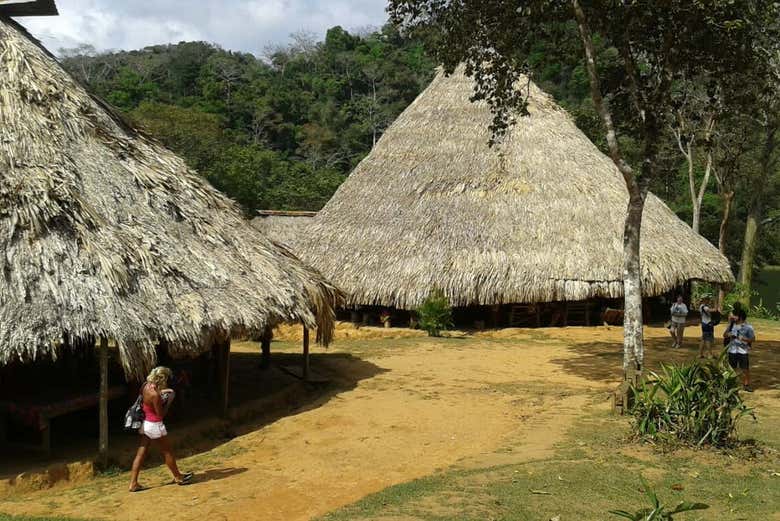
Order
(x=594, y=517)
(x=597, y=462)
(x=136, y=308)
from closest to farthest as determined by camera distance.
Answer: (x=594, y=517), (x=597, y=462), (x=136, y=308)

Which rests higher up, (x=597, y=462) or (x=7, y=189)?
(x=7, y=189)

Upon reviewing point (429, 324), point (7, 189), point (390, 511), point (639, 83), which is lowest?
point (390, 511)

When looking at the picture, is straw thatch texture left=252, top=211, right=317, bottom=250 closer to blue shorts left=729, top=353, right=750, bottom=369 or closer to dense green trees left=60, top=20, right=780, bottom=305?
dense green trees left=60, top=20, right=780, bottom=305

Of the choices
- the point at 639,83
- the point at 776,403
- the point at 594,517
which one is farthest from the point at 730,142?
the point at 594,517

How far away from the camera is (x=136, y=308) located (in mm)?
8555

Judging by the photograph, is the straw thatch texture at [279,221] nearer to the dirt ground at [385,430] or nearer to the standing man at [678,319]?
the dirt ground at [385,430]

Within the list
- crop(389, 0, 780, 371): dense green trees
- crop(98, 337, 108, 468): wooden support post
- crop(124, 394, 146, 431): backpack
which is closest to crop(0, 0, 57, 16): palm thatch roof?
crop(389, 0, 780, 371): dense green trees

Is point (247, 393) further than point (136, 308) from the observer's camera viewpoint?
Yes

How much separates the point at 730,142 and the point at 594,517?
21.4m

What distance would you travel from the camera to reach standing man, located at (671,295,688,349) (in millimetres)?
14766

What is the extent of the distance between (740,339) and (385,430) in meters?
5.08

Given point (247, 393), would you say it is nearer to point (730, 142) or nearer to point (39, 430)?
point (39, 430)

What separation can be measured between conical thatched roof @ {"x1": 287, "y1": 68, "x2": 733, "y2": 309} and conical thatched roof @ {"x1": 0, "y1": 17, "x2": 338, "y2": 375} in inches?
242

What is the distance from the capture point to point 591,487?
7.02m
